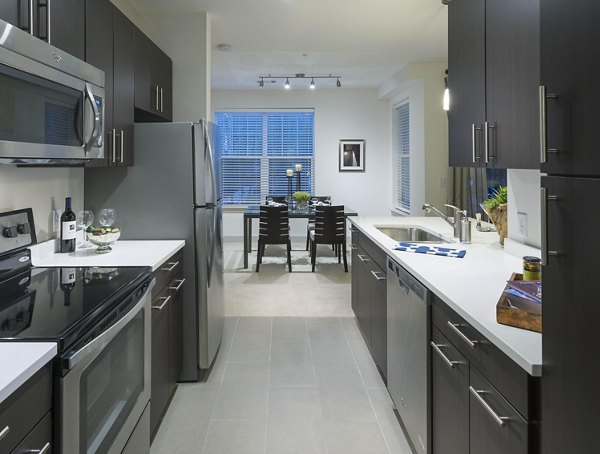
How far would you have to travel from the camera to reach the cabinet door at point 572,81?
81cm

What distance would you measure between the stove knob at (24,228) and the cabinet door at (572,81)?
211cm

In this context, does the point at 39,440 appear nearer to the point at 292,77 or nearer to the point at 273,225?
the point at 273,225

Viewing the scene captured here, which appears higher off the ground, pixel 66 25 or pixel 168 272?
pixel 66 25

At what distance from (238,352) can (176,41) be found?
255cm

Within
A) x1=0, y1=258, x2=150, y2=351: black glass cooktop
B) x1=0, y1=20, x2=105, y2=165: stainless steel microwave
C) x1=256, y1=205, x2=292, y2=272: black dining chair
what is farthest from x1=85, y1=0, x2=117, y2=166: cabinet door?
x1=256, y1=205, x2=292, y2=272: black dining chair

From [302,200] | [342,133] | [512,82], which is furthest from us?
[342,133]

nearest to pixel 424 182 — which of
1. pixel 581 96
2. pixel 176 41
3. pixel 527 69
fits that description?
pixel 176 41

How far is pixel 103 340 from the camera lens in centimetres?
147

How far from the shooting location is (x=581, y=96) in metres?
0.85

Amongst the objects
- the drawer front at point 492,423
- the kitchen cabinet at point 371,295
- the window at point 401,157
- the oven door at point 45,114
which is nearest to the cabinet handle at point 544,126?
the drawer front at point 492,423

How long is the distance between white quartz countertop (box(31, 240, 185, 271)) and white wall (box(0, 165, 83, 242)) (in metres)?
0.12

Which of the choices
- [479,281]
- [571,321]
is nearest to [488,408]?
[571,321]

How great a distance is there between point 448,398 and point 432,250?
1.06 m

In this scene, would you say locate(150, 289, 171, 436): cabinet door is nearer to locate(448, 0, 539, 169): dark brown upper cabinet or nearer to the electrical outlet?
locate(448, 0, 539, 169): dark brown upper cabinet
